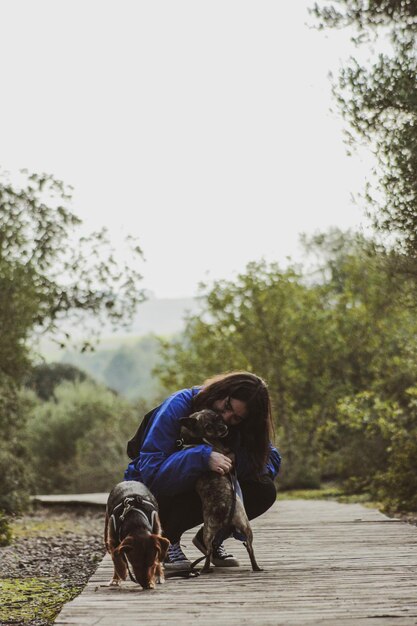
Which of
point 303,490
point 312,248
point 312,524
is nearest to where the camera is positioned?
point 312,524

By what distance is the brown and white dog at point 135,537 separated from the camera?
509 centimetres

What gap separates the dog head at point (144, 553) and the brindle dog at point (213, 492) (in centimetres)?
46

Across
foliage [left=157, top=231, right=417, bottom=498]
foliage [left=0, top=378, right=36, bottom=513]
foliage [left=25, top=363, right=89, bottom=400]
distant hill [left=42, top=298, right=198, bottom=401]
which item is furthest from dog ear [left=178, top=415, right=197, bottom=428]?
distant hill [left=42, top=298, right=198, bottom=401]

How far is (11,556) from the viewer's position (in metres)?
8.69

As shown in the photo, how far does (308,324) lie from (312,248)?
8.34 metres

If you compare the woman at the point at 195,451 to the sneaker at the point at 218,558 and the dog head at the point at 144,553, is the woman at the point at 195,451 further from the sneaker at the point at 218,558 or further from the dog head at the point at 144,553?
the dog head at the point at 144,553

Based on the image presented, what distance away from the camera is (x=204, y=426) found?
19.0ft

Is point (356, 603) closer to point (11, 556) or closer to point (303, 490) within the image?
point (11, 556)

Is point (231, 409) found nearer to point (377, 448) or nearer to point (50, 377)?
point (377, 448)

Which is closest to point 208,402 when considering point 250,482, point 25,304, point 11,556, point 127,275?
point 250,482

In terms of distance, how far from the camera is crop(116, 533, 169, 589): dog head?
16.6 feet

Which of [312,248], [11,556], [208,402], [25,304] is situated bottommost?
[11,556]

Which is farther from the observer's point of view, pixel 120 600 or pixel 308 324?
pixel 308 324

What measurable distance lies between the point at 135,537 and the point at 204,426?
947mm
